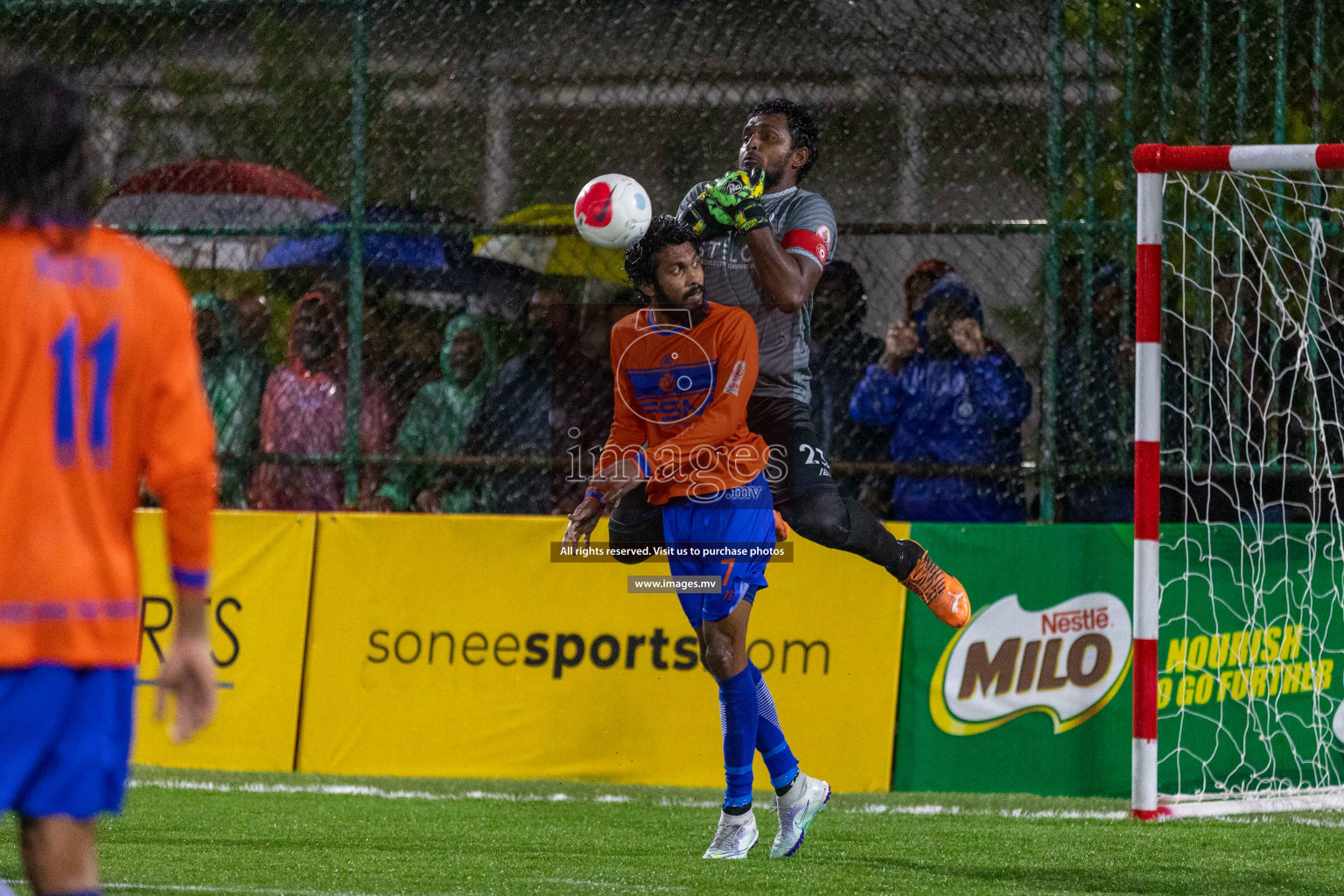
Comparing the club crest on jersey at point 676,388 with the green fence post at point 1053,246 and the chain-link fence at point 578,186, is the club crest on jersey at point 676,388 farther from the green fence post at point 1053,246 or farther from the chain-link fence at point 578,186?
the green fence post at point 1053,246

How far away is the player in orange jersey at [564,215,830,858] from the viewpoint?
5520mm

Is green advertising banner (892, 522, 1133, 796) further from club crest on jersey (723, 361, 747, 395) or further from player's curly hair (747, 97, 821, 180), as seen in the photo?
club crest on jersey (723, 361, 747, 395)

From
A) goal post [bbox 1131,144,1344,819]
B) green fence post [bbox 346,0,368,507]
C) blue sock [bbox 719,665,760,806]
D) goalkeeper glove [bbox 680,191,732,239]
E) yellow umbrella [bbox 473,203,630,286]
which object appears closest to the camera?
goalkeeper glove [bbox 680,191,732,239]

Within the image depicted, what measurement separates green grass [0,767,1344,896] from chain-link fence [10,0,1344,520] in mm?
1517

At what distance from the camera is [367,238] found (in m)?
8.32

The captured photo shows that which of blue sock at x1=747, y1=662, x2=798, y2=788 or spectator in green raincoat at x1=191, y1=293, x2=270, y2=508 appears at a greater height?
spectator in green raincoat at x1=191, y1=293, x2=270, y2=508

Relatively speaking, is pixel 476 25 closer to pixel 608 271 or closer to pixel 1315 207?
pixel 608 271

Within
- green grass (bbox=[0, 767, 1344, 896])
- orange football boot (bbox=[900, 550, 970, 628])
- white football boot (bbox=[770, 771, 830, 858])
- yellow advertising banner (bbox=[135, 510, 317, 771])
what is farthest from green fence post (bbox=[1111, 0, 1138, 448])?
yellow advertising banner (bbox=[135, 510, 317, 771])

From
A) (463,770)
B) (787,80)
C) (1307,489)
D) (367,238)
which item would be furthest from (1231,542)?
(367,238)

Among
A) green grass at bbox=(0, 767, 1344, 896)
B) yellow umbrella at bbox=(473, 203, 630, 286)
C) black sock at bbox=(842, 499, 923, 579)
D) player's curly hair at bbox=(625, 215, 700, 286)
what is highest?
yellow umbrella at bbox=(473, 203, 630, 286)

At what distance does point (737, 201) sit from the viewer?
17.9 ft

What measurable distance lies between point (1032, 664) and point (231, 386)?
4.06 m

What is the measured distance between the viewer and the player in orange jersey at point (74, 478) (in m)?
2.50

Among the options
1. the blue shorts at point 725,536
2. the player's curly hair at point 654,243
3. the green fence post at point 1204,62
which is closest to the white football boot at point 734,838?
the blue shorts at point 725,536
